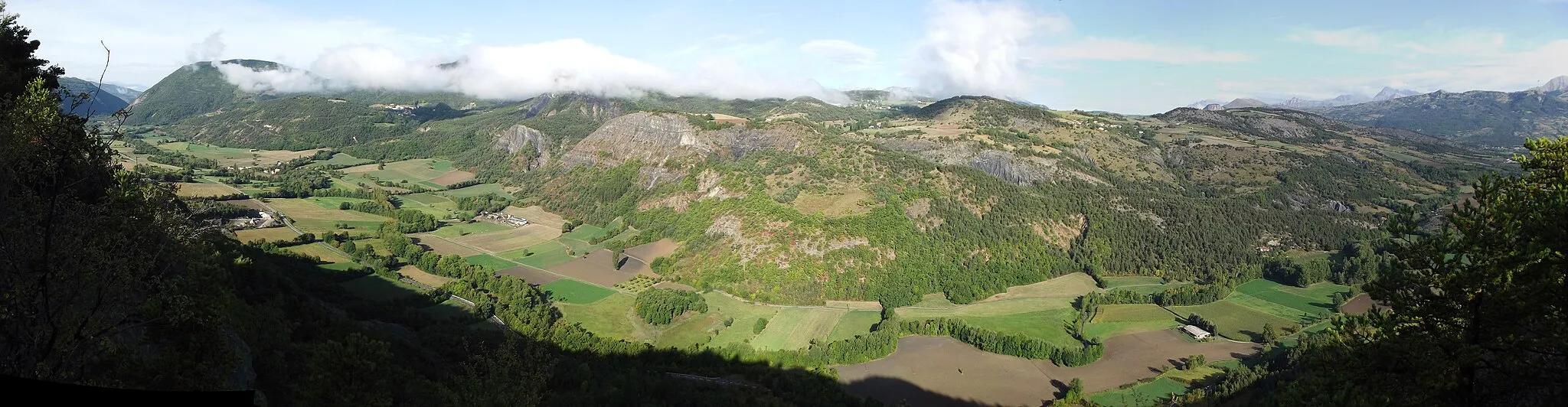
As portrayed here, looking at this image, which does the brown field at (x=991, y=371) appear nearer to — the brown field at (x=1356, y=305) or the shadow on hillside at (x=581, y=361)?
the shadow on hillside at (x=581, y=361)

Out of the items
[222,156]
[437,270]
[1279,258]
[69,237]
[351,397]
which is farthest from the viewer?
[222,156]

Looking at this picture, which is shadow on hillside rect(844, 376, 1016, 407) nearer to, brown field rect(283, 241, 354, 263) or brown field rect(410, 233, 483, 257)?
brown field rect(410, 233, 483, 257)

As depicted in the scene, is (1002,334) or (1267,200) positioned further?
(1267,200)

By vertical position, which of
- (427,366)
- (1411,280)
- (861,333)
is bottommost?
(861,333)

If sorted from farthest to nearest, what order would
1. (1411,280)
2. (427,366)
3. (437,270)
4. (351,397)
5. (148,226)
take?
(437,270), (427,366), (351,397), (1411,280), (148,226)

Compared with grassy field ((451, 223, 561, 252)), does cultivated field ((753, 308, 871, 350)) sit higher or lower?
lower

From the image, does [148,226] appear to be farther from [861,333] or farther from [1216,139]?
[1216,139]

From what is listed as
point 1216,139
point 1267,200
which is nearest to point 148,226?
point 1267,200

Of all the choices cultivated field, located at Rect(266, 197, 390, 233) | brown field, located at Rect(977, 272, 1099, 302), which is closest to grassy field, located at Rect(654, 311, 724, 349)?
brown field, located at Rect(977, 272, 1099, 302)
